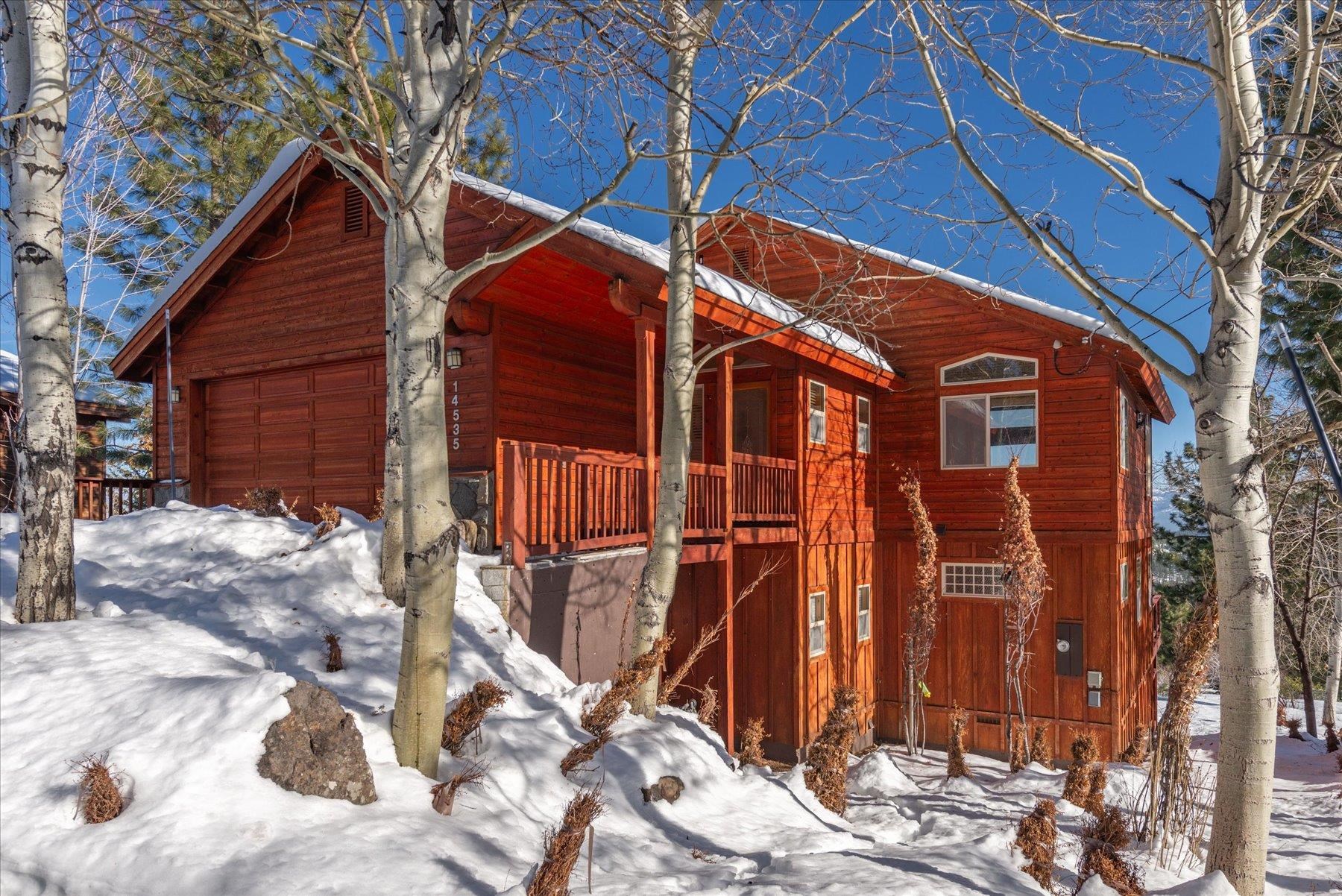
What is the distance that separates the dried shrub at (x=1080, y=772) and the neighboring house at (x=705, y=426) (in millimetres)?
3449

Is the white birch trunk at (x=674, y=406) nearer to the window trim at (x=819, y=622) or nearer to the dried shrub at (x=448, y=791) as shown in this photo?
the dried shrub at (x=448, y=791)

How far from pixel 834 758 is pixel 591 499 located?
10.4 ft

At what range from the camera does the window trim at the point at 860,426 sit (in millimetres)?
13383

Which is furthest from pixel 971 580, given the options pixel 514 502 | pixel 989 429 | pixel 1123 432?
pixel 514 502

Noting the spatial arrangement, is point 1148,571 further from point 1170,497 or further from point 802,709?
point 1170,497

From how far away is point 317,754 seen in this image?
167 inches

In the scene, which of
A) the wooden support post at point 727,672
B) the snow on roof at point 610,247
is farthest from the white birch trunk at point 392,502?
the wooden support post at point 727,672

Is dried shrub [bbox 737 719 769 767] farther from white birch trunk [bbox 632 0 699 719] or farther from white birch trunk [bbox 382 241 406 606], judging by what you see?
white birch trunk [bbox 382 241 406 606]

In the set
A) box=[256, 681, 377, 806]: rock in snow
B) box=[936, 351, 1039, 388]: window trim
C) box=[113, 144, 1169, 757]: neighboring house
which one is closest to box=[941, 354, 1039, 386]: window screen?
box=[936, 351, 1039, 388]: window trim

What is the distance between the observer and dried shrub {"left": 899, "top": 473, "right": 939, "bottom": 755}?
39.9ft

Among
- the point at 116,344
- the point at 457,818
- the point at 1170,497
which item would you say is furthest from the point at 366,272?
the point at 1170,497

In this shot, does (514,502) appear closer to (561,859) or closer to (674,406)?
(674,406)

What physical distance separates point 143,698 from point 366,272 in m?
7.69

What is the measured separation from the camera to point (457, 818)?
14.2 ft
